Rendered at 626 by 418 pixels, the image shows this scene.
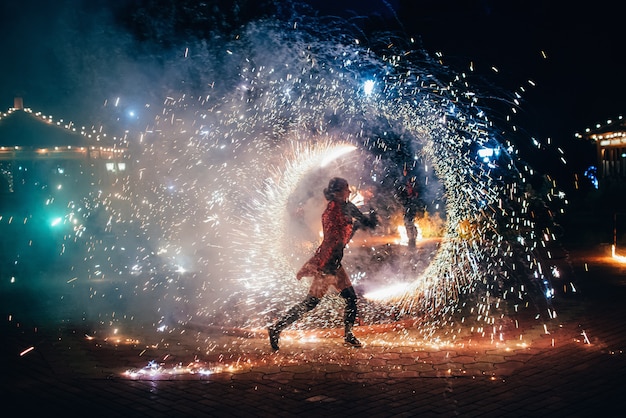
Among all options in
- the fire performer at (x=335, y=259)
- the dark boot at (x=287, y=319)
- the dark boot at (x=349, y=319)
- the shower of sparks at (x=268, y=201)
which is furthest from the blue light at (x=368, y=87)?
the dark boot at (x=287, y=319)

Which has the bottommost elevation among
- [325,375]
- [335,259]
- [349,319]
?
[325,375]

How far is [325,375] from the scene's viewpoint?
214 inches

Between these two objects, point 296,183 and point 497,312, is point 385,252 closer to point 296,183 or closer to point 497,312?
point 296,183

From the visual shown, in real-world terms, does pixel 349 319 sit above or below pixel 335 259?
below

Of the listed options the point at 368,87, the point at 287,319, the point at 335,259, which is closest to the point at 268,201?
the point at 368,87

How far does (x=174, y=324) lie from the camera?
7535 mm

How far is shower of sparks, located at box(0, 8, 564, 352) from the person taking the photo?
29.5ft

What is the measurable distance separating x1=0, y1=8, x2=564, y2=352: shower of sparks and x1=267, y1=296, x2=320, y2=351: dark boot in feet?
3.75

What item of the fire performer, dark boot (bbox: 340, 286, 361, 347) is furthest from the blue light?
dark boot (bbox: 340, 286, 361, 347)

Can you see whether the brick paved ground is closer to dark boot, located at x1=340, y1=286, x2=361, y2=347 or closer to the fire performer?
dark boot, located at x1=340, y1=286, x2=361, y2=347

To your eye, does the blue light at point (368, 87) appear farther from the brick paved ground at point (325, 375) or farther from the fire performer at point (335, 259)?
the brick paved ground at point (325, 375)

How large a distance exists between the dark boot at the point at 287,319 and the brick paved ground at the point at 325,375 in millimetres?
163

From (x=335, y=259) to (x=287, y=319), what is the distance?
81cm

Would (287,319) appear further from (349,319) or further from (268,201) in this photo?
(268,201)
